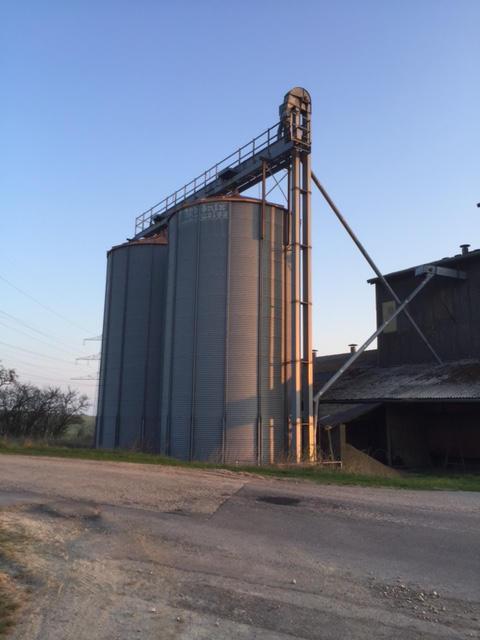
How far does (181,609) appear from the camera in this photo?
17.4 feet

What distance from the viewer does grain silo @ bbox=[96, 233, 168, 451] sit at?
86.0ft

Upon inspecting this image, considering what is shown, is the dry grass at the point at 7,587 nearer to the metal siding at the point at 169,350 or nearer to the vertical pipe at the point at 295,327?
the vertical pipe at the point at 295,327

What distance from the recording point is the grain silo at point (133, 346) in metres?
26.2

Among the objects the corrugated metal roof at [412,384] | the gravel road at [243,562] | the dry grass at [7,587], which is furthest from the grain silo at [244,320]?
the dry grass at [7,587]

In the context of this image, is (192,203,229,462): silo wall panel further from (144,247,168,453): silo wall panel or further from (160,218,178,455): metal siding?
(144,247,168,453): silo wall panel

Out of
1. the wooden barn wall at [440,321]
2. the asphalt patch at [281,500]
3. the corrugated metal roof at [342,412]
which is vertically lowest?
the asphalt patch at [281,500]

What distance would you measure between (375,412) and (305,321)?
294 inches

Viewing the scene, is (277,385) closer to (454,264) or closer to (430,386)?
(430,386)

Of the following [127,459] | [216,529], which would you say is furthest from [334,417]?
[216,529]

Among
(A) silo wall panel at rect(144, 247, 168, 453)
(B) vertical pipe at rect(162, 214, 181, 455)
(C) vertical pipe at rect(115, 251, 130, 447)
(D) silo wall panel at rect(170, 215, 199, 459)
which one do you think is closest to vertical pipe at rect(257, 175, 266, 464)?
(D) silo wall panel at rect(170, 215, 199, 459)

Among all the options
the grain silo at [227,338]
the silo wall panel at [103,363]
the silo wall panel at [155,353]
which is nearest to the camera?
the grain silo at [227,338]

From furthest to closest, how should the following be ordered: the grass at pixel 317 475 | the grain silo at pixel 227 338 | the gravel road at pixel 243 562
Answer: the grain silo at pixel 227 338, the grass at pixel 317 475, the gravel road at pixel 243 562

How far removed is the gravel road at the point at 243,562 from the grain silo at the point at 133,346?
1403 cm

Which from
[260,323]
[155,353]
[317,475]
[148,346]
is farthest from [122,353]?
[317,475]
